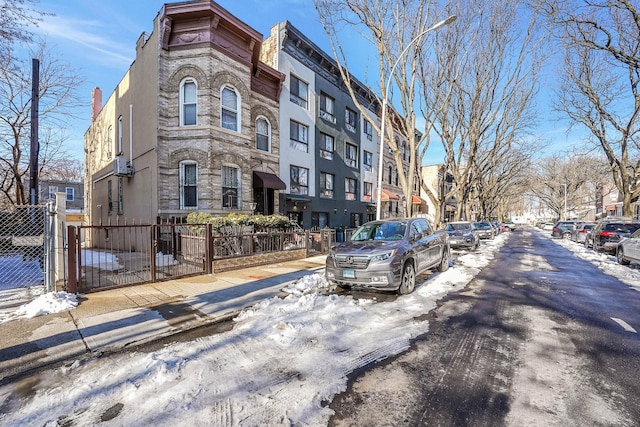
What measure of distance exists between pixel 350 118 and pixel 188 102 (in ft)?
47.3

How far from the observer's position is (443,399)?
283 cm

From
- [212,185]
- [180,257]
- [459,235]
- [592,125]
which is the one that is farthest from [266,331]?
[592,125]

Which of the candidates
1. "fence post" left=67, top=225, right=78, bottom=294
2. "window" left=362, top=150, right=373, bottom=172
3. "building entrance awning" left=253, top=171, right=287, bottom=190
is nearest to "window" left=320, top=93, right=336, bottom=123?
"window" left=362, top=150, right=373, bottom=172

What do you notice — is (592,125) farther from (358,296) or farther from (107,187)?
(107,187)

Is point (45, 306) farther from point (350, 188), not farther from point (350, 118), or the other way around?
point (350, 118)

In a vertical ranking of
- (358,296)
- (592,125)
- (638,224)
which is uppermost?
Answer: (592,125)

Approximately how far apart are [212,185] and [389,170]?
20.8m

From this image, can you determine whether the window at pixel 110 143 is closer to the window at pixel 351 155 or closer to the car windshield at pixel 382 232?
the window at pixel 351 155

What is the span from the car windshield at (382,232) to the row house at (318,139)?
8.06 metres

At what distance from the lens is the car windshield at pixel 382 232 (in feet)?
24.2

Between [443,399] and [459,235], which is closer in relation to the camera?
[443,399]

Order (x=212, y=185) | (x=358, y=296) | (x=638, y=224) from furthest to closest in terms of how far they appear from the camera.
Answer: (x=638, y=224) < (x=212, y=185) < (x=358, y=296)

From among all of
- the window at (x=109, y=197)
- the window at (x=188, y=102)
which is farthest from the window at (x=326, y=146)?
the window at (x=109, y=197)

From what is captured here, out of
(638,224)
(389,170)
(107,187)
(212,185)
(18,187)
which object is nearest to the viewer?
(212,185)
